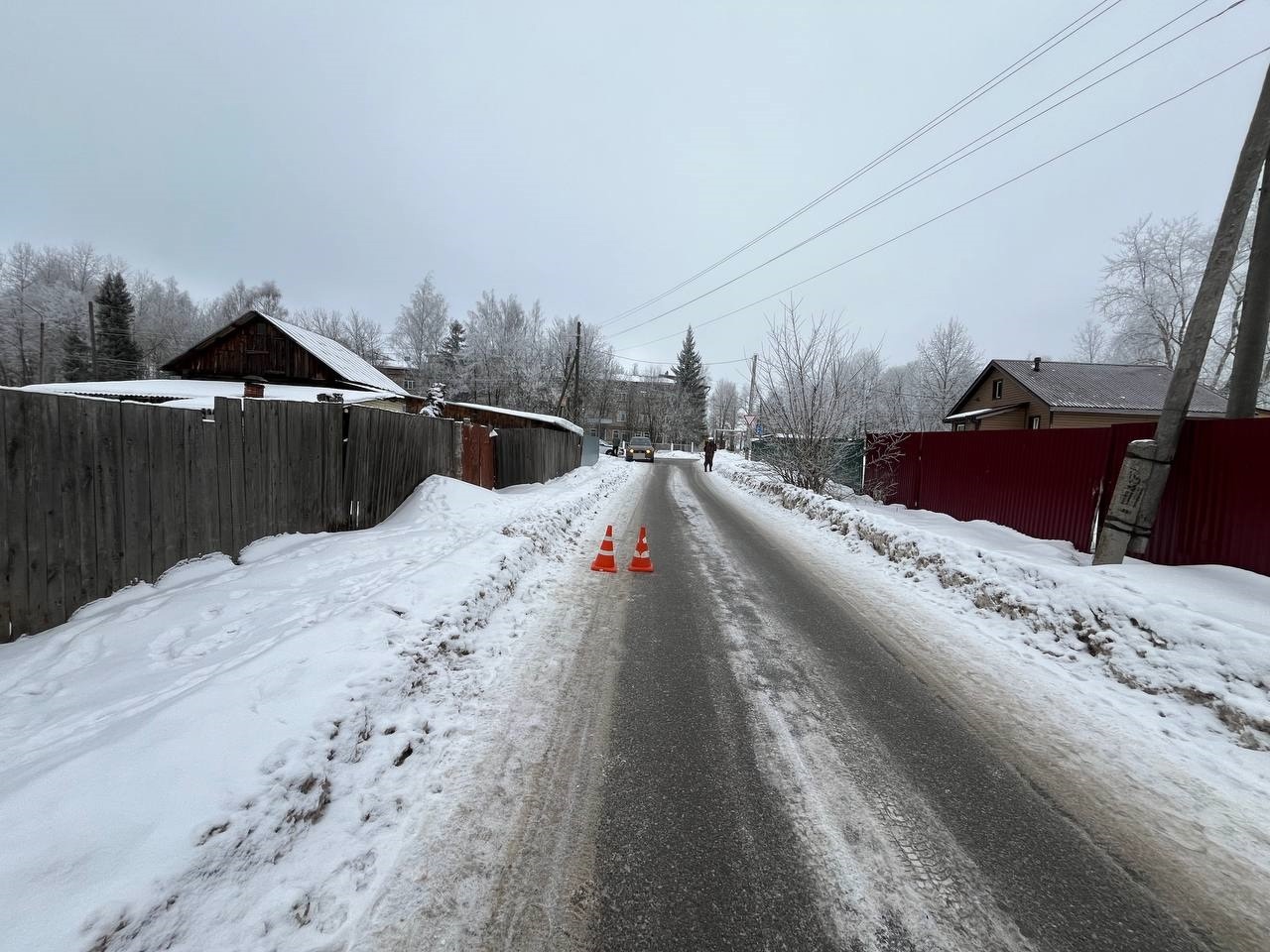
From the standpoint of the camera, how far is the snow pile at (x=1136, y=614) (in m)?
3.62

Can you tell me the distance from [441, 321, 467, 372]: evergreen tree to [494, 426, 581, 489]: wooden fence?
31.7m

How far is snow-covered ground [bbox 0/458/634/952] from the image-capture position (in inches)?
68.1

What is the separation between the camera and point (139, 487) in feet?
14.7

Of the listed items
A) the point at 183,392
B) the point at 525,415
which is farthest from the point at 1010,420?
the point at 183,392

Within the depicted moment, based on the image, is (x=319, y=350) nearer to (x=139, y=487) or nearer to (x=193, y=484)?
(x=193, y=484)

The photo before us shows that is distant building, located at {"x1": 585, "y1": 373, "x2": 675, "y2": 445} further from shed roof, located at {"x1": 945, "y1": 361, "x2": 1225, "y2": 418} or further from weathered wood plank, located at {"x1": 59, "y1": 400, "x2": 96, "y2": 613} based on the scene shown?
weathered wood plank, located at {"x1": 59, "y1": 400, "x2": 96, "y2": 613}

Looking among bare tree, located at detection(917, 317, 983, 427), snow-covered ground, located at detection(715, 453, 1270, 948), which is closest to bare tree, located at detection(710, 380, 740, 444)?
bare tree, located at detection(917, 317, 983, 427)

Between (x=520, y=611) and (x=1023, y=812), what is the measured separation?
13.5ft

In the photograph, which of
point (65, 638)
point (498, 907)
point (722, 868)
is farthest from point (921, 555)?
point (65, 638)

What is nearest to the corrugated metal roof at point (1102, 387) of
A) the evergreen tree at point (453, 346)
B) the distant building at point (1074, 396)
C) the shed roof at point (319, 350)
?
the distant building at point (1074, 396)

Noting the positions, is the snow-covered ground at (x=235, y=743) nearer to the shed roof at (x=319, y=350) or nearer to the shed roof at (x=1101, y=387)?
the shed roof at (x=319, y=350)

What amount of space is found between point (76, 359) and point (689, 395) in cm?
6380

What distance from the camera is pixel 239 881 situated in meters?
1.92

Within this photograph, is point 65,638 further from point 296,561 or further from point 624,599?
point 624,599
